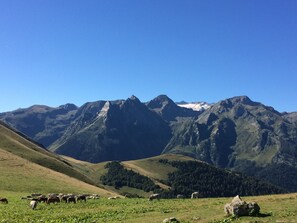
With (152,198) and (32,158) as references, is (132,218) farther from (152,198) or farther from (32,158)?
(32,158)

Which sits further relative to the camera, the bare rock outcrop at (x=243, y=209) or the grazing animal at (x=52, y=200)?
the grazing animal at (x=52, y=200)

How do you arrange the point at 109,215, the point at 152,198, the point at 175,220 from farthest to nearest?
the point at 152,198
the point at 109,215
the point at 175,220

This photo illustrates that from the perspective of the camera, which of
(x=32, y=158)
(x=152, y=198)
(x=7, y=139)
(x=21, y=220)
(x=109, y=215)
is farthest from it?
(x=7, y=139)

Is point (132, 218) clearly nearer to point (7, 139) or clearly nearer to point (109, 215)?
point (109, 215)

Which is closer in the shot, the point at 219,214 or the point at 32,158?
the point at 219,214

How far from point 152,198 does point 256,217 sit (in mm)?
33690

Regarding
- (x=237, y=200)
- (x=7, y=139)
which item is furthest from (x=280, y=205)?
(x=7, y=139)

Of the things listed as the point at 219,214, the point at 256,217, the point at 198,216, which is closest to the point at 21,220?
the point at 198,216

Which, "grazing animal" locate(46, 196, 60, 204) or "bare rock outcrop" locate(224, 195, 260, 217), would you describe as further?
"grazing animal" locate(46, 196, 60, 204)

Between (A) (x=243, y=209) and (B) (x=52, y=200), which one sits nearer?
(A) (x=243, y=209)

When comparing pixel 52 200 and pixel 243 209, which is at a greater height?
pixel 52 200

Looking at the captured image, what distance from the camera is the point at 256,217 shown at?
1432 inches

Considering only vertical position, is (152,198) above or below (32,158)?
below

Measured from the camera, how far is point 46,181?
315ft
